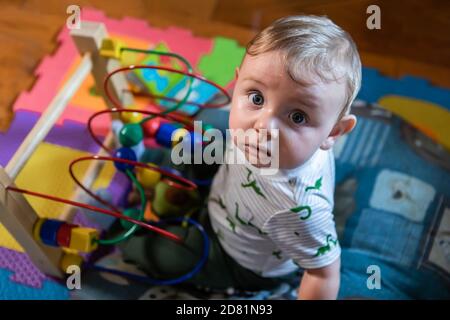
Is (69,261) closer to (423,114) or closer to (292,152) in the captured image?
(292,152)

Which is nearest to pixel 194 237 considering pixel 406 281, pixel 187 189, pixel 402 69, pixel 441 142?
pixel 187 189

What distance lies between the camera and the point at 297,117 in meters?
0.49

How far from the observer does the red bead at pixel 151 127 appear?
2.71 feet

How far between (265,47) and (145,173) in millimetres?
392

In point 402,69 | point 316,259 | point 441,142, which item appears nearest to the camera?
point 316,259

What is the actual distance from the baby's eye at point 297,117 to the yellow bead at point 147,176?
0.36 metres

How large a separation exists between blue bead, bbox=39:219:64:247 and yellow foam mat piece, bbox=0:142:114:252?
0.11 feet

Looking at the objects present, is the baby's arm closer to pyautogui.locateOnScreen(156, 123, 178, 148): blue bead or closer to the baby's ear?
the baby's ear

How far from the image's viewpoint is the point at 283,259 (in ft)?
2.25

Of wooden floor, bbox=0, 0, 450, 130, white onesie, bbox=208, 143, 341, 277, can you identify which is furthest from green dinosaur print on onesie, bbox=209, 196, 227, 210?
wooden floor, bbox=0, 0, 450, 130

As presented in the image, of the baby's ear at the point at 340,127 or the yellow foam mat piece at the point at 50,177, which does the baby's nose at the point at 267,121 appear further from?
the yellow foam mat piece at the point at 50,177

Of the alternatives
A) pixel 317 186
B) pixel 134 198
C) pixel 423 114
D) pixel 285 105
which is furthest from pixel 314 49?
pixel 423 114

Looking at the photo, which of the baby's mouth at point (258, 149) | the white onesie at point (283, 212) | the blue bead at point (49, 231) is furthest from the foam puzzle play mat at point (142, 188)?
the baby's mouth at point (258, 149)
